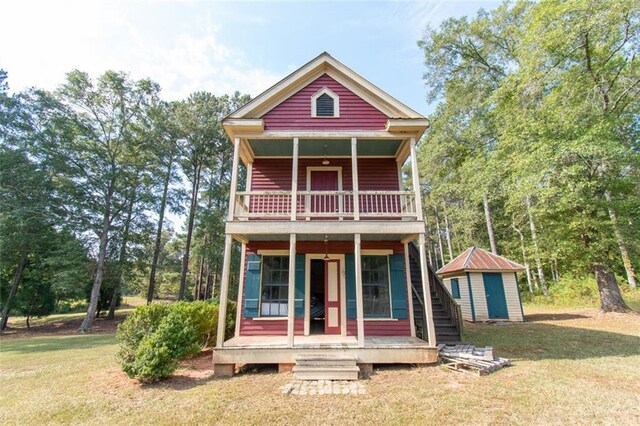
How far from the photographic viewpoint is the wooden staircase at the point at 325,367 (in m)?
5.57

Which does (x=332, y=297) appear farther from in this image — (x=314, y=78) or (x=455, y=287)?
(x=455, y=287)

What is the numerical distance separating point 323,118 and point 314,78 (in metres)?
1.44

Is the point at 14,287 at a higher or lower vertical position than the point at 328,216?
lower

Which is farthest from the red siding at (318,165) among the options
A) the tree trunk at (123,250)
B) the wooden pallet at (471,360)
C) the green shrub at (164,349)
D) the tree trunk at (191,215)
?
the tree trunk at (123,250)

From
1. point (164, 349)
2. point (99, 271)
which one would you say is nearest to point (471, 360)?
point (164, 349)

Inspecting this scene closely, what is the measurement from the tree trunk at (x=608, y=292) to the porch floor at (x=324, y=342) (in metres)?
11.2

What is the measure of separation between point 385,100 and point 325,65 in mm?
2170

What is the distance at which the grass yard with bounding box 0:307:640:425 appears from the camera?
3.96 m

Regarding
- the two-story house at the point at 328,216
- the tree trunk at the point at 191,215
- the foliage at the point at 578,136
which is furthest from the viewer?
the tree trunk at the point at 191,215

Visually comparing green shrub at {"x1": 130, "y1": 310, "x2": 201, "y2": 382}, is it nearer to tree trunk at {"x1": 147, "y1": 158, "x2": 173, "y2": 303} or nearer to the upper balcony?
the upper balcony

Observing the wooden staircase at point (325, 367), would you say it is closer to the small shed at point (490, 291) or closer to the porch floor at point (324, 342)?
the porch floor at point (324, 342)

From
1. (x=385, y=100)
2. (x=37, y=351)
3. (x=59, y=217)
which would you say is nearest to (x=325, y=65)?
(x=385, y=100)

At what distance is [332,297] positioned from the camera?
8.05 m

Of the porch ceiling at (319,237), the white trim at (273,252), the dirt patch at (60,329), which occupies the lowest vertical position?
the dirt patch at (60,329)
